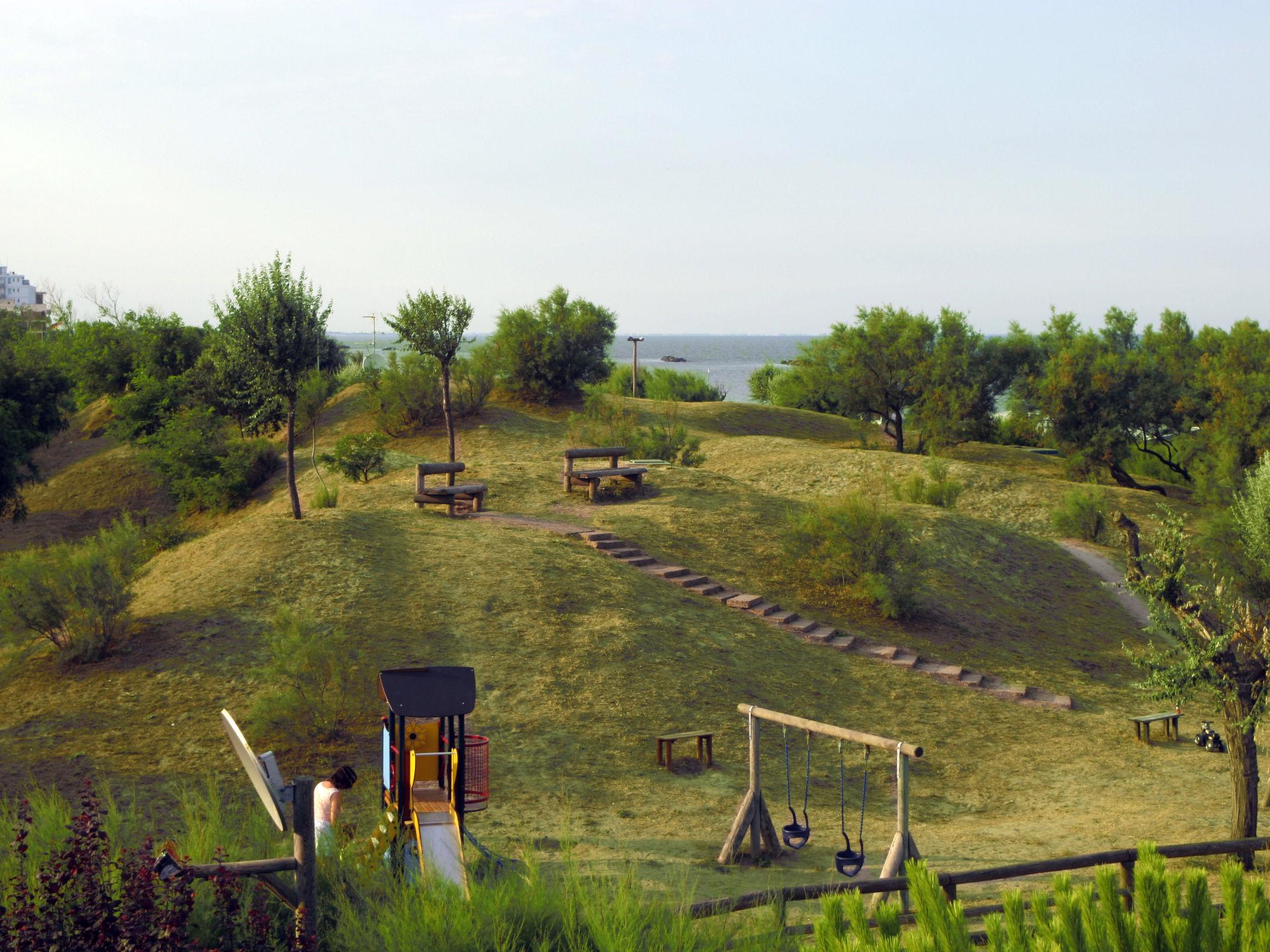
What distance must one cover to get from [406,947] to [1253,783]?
10264mm

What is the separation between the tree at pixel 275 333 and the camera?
784 inches

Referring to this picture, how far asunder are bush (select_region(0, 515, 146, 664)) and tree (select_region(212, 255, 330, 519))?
483cm

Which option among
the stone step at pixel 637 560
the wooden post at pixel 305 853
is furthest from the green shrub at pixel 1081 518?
the wooden post at pixel 305 853

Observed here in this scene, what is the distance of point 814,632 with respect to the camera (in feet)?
63.9

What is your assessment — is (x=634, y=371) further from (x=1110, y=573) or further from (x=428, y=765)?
(x=428, y=765)

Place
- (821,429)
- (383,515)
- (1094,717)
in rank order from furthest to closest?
1. (821,429)
2. (383,515)
3. (1094,717)

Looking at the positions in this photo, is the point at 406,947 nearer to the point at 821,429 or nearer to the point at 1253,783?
the point at 1253,783

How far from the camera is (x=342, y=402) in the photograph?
4331 cm

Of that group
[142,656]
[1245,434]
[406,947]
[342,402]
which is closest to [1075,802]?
[406,947]

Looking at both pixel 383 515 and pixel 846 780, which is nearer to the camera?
pixel 846 780

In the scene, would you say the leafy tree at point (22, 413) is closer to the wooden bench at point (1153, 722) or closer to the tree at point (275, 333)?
the tree at point (275, 333)

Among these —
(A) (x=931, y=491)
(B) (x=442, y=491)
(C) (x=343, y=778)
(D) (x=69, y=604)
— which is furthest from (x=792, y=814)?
(A) (x=931, y=491)

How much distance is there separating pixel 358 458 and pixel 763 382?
4634 cm

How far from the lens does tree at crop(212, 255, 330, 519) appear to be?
784 inches
